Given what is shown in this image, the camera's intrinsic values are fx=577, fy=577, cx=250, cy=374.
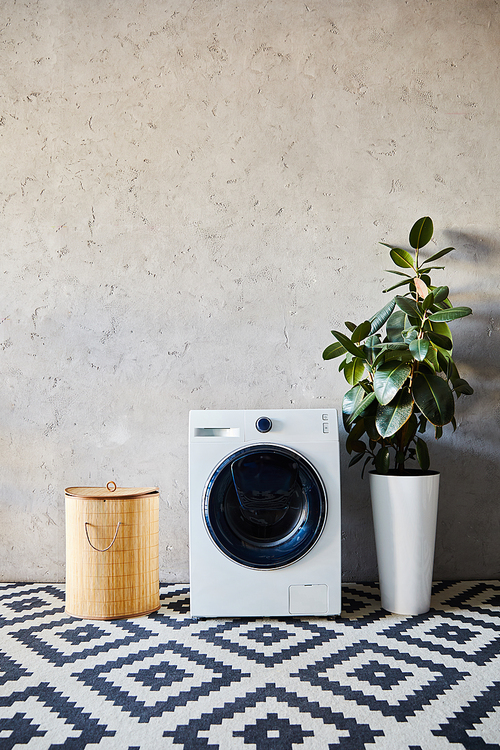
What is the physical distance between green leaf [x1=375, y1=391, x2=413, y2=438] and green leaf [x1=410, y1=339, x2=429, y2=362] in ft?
0.64

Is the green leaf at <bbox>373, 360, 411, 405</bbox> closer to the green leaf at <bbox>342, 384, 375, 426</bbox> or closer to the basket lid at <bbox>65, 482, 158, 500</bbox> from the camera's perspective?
the green leaf at <bbox>342, 384, 375, 426</bbox>

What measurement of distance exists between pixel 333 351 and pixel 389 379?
1.25 feet

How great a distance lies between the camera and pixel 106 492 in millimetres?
2281

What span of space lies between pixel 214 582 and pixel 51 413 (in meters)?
1.08

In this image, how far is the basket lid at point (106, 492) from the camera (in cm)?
213

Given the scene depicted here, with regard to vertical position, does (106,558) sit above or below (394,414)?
below

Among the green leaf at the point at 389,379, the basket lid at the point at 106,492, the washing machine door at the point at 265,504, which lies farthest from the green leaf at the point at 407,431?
the basket lid at the point at 106,492

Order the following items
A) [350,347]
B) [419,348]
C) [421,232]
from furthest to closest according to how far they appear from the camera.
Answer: [421,232] < [350,347] < [419,348]

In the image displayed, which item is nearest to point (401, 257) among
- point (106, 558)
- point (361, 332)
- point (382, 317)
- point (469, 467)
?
point (382, 317)

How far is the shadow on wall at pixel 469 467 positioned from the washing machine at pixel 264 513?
0.48m

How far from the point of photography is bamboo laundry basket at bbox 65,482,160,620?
2.10 metres

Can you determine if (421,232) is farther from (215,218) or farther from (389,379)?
(215,218)

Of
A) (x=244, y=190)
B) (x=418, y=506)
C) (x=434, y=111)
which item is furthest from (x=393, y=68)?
(x=418, y=506)

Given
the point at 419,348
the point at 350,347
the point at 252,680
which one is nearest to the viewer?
the point at 252,680
